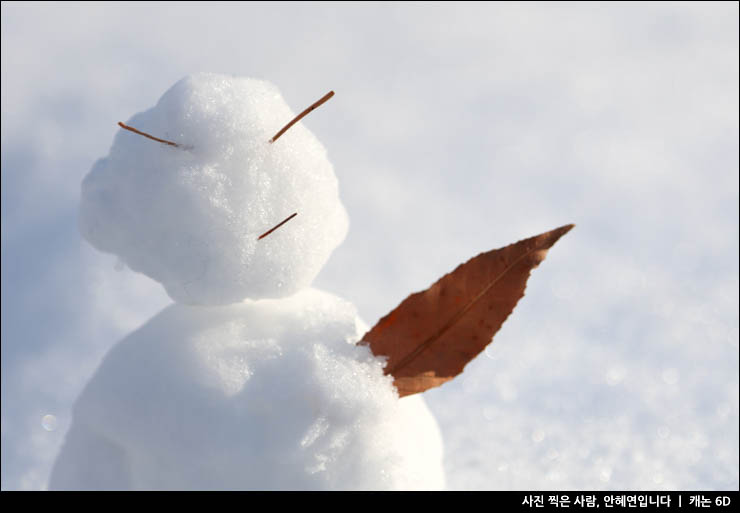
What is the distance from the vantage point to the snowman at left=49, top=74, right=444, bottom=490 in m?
0.90

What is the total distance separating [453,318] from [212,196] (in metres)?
0.35

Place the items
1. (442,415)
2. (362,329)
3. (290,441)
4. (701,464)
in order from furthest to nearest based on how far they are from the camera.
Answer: (442,415)
(701,464)
(362,329)
(290,441)

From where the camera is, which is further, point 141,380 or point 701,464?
point 701,464

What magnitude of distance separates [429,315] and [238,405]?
27 cm

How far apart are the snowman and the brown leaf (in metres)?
0.04

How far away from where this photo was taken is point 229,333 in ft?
3.15

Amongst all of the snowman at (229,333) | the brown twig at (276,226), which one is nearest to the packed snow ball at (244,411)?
the snowman at (229,333)

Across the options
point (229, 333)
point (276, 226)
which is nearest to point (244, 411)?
point (229, 333)

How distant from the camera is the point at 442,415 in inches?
61.3

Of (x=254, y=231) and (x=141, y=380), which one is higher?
(x=254, y=231)

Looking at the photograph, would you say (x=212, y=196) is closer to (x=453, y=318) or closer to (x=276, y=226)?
(x=276, y=226)

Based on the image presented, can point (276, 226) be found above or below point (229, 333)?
above

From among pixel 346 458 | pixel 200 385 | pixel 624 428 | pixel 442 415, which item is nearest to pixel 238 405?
pixel 200 385
